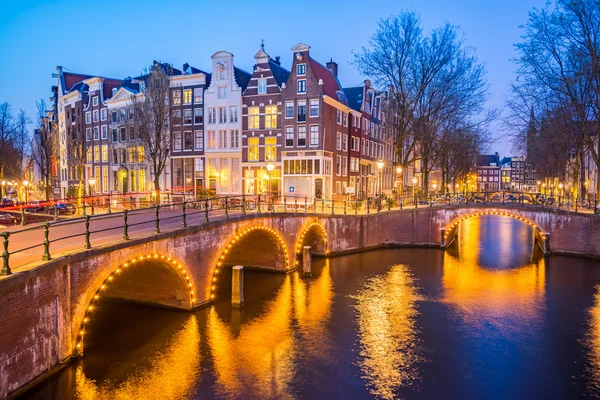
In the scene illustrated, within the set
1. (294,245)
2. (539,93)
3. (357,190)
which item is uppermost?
(539,93)

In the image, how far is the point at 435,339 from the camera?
15.8 m

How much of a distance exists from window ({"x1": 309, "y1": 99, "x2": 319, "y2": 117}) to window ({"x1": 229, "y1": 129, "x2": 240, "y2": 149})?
316 inches

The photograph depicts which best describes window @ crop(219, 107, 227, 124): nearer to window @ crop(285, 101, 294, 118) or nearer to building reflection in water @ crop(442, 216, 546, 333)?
window @ crop(285, 101, 294, 118)

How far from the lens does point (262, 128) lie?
42312 millimetres

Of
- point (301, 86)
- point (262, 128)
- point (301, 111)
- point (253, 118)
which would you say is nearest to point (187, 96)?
point (253, 118)

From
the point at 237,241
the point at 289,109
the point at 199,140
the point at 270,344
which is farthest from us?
the point at 199,140

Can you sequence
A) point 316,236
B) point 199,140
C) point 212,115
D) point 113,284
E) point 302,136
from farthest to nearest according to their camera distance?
point 199,140
point 212,115
point 302,136
point 316,236
point 113,284

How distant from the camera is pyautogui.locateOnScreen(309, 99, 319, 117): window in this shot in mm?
40156

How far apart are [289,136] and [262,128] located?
306cm

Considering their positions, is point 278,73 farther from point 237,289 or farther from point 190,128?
point 237,289

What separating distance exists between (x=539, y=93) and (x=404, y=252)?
17.0 m

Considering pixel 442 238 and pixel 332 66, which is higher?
pixel 332 66

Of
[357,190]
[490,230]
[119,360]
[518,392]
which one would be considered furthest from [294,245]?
[490,230]

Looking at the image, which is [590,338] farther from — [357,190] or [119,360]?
[357,190]
